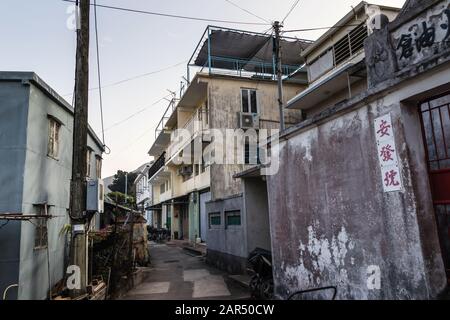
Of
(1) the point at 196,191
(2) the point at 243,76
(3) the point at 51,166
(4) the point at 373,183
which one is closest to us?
(4) the point at 373,183

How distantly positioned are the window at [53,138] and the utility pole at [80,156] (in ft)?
4.30

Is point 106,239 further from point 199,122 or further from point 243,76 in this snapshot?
point 243,76

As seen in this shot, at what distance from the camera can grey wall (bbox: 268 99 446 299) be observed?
13.1ft

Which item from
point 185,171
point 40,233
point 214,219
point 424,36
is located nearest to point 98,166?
point 214,219

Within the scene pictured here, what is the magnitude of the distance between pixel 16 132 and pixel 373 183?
21.9 ft

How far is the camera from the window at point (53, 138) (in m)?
7.61

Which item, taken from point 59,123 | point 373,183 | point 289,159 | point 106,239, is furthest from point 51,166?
point 373,183

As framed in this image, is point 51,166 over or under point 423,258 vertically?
over

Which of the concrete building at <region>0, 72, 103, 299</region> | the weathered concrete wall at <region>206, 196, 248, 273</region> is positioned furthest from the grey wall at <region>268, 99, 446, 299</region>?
the concrete building at <region>0, 72, 103, 299</region>

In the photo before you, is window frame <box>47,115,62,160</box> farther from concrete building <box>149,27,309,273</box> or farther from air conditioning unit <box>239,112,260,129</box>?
air conditioning unit <box>239,112,260,129</box>

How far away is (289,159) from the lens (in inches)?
265

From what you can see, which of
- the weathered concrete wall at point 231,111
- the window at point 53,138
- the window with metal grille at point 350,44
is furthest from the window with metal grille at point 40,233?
the window with metal grille at point 350,44

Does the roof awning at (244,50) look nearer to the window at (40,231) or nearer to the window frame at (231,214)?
the window frame at (231,214)

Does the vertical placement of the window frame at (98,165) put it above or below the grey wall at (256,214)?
above
